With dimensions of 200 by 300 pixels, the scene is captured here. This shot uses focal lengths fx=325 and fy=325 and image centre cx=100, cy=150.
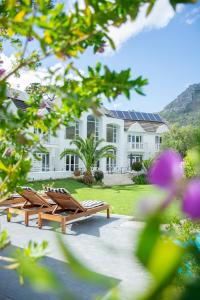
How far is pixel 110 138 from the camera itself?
45.2 m

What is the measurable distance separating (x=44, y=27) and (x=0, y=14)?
1.06 metres

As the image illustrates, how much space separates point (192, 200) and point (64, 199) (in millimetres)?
10076

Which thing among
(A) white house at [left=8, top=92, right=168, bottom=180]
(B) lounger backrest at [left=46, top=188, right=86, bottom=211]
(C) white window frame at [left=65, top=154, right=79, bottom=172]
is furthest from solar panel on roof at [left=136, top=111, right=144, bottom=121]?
(B) lounger backrest at [left=46, top=188, right=86, bottom=211]

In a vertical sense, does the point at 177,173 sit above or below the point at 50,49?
below

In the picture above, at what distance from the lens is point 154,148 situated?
53.8 meters

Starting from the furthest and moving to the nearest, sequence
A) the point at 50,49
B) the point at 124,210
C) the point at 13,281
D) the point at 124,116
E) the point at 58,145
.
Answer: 1. the point at 124,116
2. the point at 58,145
3. the point at 124,210
4. the point at 13,281
5. the point at 50,49

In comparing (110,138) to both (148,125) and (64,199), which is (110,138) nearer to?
(148,125)

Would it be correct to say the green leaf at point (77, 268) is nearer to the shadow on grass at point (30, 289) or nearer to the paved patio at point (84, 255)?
the paved patio at point (84, 255)

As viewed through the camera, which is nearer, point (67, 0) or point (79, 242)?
point (67, 0)

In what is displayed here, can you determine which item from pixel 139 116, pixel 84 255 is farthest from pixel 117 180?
pixel 84 255

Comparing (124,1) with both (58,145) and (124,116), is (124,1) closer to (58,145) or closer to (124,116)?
(58,145)

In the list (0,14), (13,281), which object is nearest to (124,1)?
(0,14)

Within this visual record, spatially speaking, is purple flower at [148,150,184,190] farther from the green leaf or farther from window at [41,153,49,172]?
window at [41,153,49,172]

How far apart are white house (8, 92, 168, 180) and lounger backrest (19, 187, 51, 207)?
1727 centimetres
